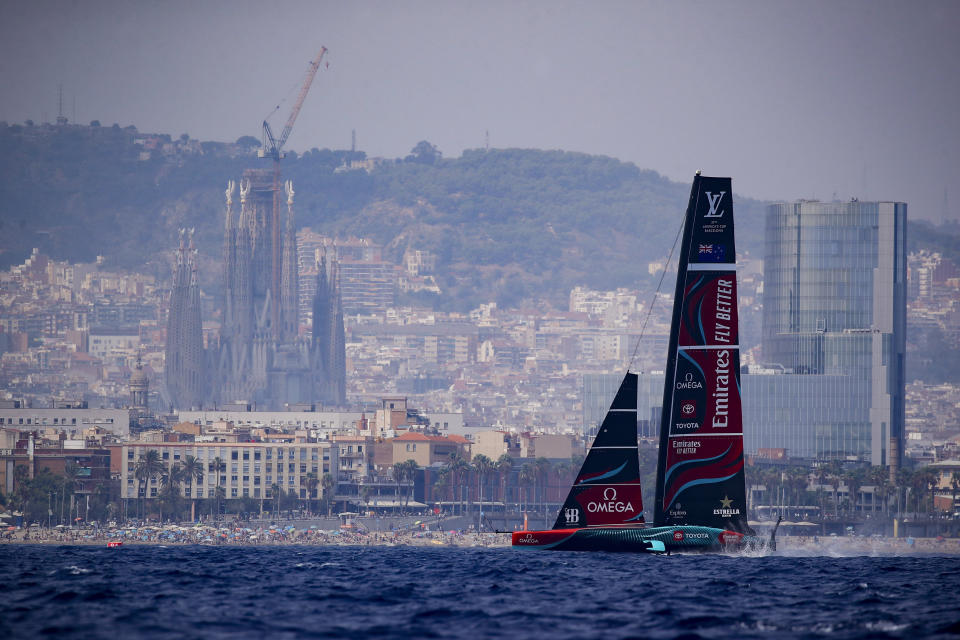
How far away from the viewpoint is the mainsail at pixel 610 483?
2298 inches

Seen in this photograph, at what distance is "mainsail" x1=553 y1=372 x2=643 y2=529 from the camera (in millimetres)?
58375

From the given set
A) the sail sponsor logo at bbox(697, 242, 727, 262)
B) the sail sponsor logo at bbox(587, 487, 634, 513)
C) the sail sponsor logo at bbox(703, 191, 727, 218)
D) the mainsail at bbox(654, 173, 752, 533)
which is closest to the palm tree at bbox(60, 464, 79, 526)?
the sail sponsor logo at bbox(587, 487, 634, 513)

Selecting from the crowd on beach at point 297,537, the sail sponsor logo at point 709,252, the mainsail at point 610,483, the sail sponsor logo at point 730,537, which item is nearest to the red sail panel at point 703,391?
the mainsail at point 610,483

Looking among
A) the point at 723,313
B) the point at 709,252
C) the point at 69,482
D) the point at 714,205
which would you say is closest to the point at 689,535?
the point at 723,313

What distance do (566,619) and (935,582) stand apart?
18.0 m

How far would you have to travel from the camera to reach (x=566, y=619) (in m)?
41.8

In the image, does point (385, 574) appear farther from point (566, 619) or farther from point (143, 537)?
point (143, 537)

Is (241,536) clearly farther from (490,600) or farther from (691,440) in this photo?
(490,600)

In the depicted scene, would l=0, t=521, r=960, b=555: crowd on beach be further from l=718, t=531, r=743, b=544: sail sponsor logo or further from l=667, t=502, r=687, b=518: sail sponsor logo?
l=667, t=502, r=687, b=518: sail sponsor logo

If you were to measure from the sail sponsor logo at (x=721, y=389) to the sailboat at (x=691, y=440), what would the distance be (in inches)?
1.3

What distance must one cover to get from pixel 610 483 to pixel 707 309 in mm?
6514

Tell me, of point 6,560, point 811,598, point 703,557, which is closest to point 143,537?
point 6,560

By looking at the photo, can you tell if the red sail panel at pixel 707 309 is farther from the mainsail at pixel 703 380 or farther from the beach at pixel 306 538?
the beach at pixel 306 538

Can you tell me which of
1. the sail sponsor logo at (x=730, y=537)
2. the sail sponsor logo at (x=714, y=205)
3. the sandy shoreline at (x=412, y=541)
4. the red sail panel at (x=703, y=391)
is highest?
the sail sponsor logo at (x=714, y=205)
